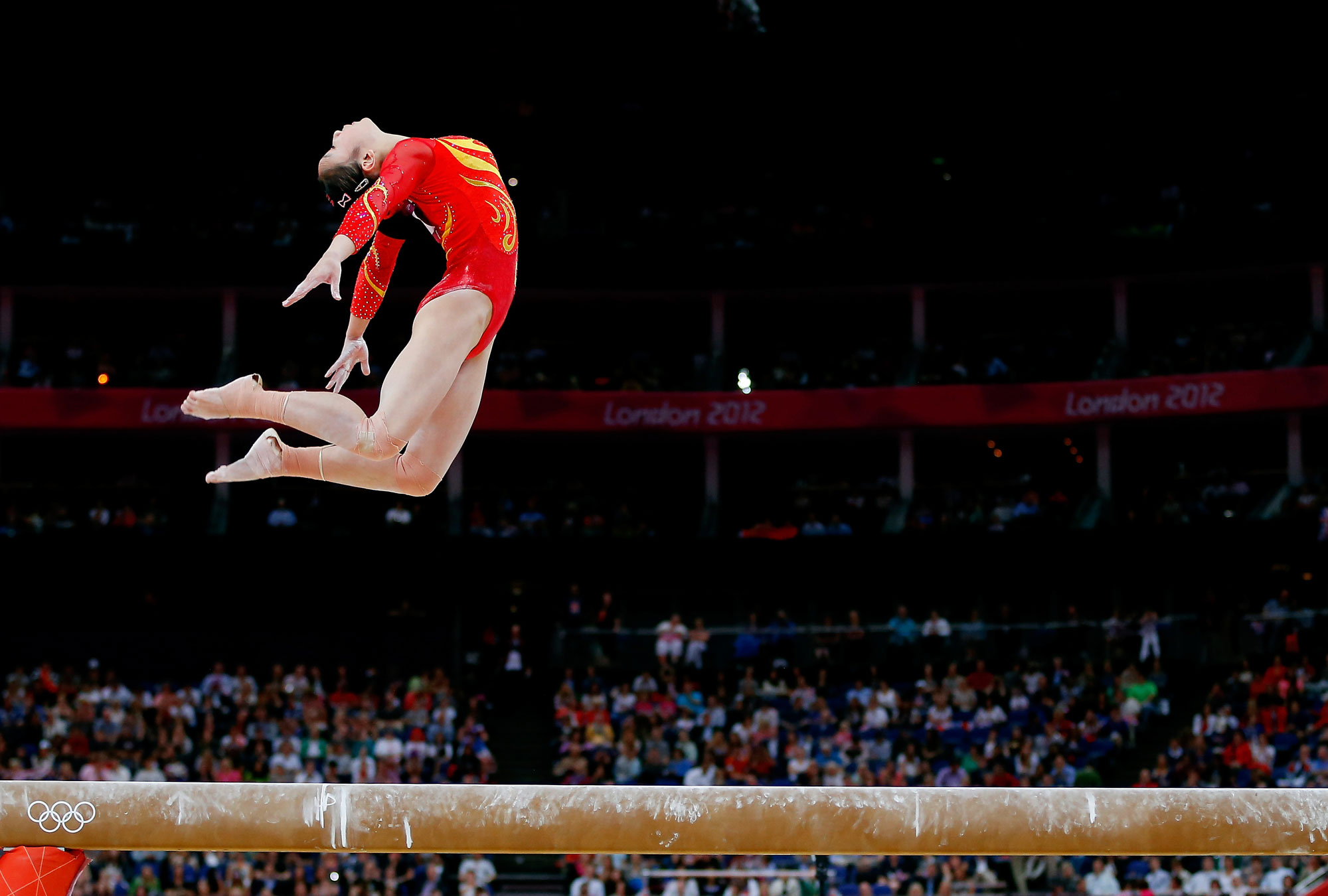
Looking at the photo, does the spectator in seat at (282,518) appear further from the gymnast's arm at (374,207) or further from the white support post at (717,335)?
the gymnast's arm at (374,207)

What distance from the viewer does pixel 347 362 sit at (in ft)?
22.1

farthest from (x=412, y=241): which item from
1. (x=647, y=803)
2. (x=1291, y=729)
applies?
(x=647, y=803)

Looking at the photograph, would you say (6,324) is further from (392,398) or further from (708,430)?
(392,398)

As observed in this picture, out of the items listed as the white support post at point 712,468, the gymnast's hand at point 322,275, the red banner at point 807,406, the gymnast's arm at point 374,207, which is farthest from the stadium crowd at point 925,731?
the gymnast's hand at point 322,275

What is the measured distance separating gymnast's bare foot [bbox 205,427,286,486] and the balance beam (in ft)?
4.30

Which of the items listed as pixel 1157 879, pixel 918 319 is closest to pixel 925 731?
pixel 1157 879

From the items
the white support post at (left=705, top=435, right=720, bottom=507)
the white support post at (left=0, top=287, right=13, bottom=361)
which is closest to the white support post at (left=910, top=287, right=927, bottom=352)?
the white support post at (left=705, top=435, right=720, bottom=507)

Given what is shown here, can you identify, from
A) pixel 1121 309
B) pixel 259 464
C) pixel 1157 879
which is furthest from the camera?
pixel 1121 309

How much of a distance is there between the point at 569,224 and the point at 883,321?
6834mm

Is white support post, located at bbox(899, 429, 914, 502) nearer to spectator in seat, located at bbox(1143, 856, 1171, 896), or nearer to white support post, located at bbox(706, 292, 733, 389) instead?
white support post, located at bbox(706, 292, 733, 389)

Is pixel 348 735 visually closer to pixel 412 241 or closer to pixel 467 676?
pixel 467 676

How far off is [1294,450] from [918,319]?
7.08 metres

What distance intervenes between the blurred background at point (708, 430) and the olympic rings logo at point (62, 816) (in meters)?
12.1

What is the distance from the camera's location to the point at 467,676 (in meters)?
23.5
